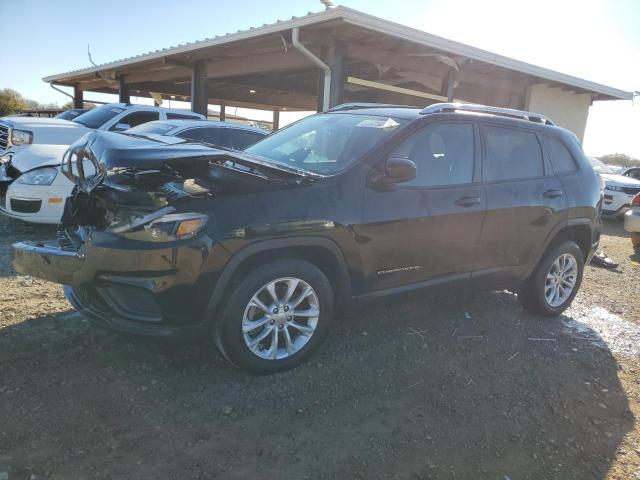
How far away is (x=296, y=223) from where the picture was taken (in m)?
3.02

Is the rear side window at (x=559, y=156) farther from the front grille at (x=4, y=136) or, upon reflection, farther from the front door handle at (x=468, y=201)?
the front grille at (x=4, y=136)

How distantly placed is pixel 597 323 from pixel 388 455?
3.34 metres

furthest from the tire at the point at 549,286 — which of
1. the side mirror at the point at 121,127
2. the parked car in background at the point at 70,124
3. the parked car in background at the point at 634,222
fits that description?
the side mirror at the point at 121,127

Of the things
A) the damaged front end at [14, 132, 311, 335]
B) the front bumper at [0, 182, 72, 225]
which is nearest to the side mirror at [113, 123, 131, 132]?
the front bumper at [0, 182, 72, 225]

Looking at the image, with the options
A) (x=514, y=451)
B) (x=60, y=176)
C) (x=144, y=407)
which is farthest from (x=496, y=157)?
(x=60, y=176)

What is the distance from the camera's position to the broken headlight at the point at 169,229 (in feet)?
8.89

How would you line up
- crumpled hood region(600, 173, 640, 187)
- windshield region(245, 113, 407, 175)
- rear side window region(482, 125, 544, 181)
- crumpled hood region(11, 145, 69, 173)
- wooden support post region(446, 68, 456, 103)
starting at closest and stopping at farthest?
windshield region(245, 113, 407, 175)
rear side window region(482, 125, 544, 181)
crumpled hood region(11, 145, 69, 173)
wooden support post region(446, 68, 456, 103)
crumpled hood region(600, 173, 640, 187)

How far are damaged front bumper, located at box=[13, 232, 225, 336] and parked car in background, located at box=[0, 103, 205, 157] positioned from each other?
5.96 meters

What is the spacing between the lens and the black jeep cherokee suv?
2.77 m

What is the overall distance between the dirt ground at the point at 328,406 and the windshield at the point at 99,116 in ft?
21.5

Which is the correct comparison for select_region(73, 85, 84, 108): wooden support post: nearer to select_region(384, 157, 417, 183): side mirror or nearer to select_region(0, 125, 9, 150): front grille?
select_region(0, 125, 9, 150): front grille

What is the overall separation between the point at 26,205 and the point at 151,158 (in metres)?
3.67

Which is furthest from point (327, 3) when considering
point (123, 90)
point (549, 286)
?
point (123, 90)

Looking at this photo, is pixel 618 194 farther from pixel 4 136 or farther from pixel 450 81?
pixel 4 136
